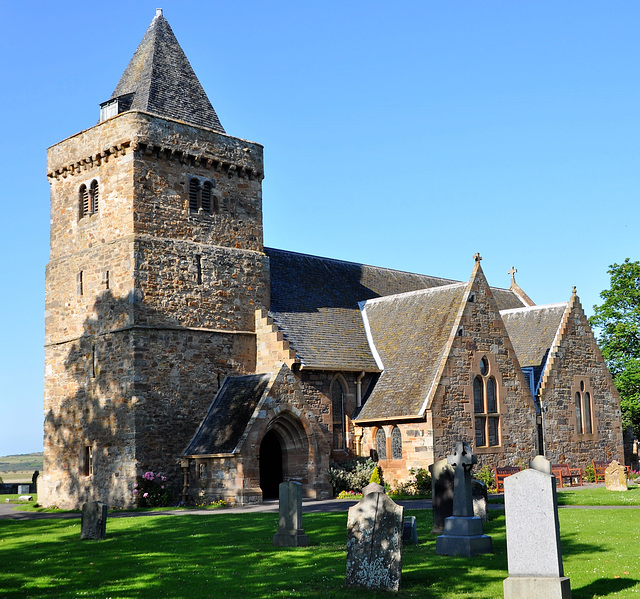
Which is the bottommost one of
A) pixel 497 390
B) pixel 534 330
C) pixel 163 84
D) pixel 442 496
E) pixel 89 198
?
pixel 442 496

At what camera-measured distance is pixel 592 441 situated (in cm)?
3759

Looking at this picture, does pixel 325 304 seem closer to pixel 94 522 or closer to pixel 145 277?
pixel 145 277

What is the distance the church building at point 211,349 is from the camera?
96.9ft

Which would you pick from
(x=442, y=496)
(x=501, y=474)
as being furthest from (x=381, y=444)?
(x=442, y=496)

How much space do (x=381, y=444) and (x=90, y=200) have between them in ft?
49.0

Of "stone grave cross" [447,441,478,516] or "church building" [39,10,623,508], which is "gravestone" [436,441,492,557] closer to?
"stone grave cross" [447,441,478,516]

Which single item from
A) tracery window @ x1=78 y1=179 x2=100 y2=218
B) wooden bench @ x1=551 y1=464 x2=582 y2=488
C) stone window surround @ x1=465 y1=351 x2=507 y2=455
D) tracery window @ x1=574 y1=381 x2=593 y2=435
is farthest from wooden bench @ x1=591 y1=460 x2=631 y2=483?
tracery window @ x1=78 y1=179 x2=100 y2=218

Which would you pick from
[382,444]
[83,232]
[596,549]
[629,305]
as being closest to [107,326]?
[83,232]

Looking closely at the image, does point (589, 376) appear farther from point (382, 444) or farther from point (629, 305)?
point (382, 444)

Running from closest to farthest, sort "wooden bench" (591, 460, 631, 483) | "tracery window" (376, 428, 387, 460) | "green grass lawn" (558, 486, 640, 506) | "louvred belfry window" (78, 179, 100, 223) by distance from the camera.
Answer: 1. "green grass lawn" (558, 486, 640, 506)
2. "tracery window" (376, 428, 387, 460)
3. "louvred belfry window" (78, 179, 100, 223)
4. "wooden bench" (591, 460, 631, 483)

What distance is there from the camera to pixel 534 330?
3903cm

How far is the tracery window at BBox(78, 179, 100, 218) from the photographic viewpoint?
32.1m

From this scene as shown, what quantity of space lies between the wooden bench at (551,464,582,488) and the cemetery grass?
12.2m

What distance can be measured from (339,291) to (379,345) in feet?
13.5
